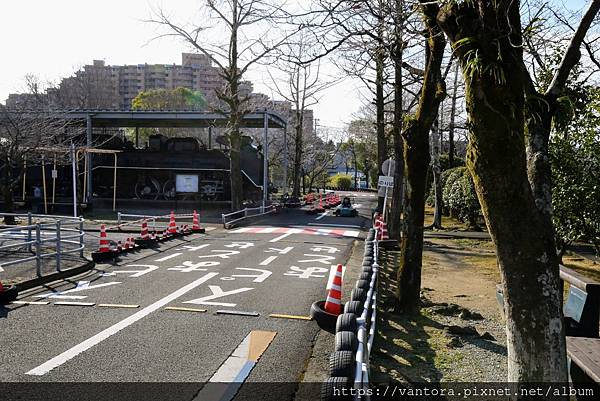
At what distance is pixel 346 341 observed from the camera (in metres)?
4.38

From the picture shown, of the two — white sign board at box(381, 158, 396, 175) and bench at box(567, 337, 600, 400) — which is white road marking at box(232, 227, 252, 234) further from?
bench at box(567, 337, 600, 400)

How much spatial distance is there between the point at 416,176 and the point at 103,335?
528 cm

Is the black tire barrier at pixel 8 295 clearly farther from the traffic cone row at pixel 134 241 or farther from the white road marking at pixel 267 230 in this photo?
the white road marking at pixel 267 230

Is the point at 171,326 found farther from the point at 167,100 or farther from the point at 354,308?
the point at 167,100

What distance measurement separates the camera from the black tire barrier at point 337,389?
364 cm

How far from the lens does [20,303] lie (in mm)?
8703

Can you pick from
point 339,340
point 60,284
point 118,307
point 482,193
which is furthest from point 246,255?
point 482,193

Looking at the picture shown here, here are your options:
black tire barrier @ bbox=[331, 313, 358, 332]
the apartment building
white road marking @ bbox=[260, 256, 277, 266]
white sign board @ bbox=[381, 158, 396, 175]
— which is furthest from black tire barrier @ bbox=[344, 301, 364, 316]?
the apartment building

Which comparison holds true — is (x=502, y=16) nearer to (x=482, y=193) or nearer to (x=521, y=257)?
(x=482, y=193)

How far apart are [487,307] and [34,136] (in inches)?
819

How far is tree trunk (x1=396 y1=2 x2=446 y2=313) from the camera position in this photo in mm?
8336

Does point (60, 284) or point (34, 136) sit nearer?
point (60, 284)

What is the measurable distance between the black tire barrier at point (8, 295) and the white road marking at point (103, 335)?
239 cm

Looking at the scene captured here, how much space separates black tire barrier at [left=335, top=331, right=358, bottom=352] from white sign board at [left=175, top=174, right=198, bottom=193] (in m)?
33.3
